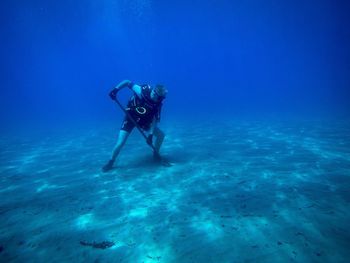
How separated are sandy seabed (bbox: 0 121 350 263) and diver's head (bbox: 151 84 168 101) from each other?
2257 mm

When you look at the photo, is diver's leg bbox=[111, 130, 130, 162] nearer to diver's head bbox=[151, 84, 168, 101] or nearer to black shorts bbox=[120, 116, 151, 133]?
black shorts bbox=[120, 116, 151, 133]

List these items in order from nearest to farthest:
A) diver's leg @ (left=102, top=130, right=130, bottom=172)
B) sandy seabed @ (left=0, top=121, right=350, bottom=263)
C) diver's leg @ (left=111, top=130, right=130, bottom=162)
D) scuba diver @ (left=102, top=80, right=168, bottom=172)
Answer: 1. sandy seabed @ (left=0, top=121, right=350, bottom=263)
2. scuba diver @ (left=102, top=80, right=168, bottom=172)
3. diver's leg @ (left=102, top=130, right=130, bottom=172)
4. diver's leg @ (left=111, top=130, right=130, bottom=162)

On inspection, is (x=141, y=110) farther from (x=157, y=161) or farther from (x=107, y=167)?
(x=107, y=167)

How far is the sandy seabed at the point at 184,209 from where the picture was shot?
134 inches

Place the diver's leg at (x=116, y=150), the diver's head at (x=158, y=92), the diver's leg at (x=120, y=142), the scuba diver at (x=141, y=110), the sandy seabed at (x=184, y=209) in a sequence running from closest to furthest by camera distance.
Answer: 1. the sandy seabed at (x=184, y=209)
2. the diver's head at (x=158, y=92)
3. the scuba diver at (x=141, y=110)
4. the diver's leg at (x=116, y=150)
5. the diver's leg at (x=120, y=142)

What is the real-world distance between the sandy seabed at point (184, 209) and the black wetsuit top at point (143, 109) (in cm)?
142

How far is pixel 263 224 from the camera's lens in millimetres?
3988

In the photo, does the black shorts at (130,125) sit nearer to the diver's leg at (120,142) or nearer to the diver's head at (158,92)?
the diver's leg at (120,142)

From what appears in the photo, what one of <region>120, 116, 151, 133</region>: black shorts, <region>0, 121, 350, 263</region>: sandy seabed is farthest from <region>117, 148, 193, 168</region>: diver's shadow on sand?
<region>120, 116, 151, 133</region>: black shorts

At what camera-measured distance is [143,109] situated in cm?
785

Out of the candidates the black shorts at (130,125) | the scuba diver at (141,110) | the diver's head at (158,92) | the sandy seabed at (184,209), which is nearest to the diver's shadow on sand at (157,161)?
the sandy seabed at (184,209)

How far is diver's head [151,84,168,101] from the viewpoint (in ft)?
24.4

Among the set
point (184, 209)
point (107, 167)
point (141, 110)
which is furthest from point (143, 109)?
point (184, 209)

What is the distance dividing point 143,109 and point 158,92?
0.81 metres
